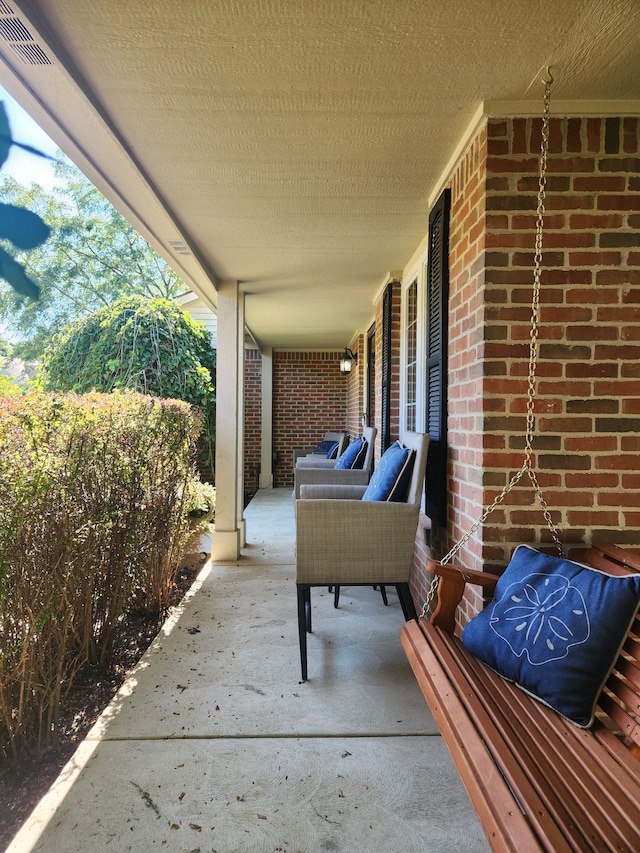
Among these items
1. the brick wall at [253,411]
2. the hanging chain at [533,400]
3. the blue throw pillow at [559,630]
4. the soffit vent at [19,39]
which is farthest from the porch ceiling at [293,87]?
the brick wall at [253,411]

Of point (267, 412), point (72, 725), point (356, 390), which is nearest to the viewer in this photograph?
point (72, 725)

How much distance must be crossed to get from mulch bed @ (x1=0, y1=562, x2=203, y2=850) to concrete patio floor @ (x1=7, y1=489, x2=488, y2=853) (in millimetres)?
74

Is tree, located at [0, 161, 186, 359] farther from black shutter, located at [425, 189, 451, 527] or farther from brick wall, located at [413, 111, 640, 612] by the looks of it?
brick wall, located at [413, 111, 640, 612]

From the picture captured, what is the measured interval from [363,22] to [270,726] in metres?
2.25

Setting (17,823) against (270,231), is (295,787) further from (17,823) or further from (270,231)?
(270,231)

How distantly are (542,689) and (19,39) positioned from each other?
7.45 ft

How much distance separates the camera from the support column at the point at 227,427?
12.9ft

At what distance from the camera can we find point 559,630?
1.33 metres

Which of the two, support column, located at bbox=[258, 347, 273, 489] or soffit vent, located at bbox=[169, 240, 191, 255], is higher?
soffit vent, located at bbox=[169, 240, 191, 255]

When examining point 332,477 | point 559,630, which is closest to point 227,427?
point 332,477

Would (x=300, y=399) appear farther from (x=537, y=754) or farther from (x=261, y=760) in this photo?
(x=537, y=754)

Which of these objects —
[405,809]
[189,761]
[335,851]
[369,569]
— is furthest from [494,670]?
[189,761]

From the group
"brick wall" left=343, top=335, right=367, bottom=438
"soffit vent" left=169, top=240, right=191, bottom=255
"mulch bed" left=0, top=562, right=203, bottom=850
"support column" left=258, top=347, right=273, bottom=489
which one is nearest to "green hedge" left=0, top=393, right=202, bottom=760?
"mulch bed" left=0, top=562, right=203, bottom=850

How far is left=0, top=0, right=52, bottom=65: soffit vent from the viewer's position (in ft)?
4.15
